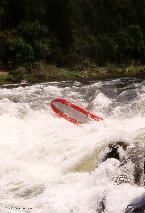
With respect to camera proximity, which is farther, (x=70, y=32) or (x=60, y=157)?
(x=70, y=32)

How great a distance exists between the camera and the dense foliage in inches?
953

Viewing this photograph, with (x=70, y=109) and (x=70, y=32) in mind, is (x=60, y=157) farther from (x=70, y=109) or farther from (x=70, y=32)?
(x=70, y=32)

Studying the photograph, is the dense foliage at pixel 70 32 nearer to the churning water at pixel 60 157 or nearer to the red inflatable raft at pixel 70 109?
the churning water at pixel 60 157

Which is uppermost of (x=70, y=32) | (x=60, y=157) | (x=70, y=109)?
(x=70, y=32)

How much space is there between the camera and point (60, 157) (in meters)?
8.65

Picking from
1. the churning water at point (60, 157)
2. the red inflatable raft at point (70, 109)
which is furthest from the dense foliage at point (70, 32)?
the red inflatable raft at point (70, 109)

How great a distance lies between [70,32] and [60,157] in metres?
18.1

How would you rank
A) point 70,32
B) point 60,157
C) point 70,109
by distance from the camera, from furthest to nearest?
point 70,32 → point 70,109 → point 60,157

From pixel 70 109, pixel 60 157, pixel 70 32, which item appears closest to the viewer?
pixel 60 157

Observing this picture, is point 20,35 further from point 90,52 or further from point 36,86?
point 36,86

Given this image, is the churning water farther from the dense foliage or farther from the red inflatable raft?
the dense foliage

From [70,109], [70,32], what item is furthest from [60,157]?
[70,32]

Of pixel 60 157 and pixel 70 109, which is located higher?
pixel 70 109

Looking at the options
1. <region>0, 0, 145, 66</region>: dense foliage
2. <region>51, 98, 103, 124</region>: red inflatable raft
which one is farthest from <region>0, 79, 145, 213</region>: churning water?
<region>0, 0, 145, 66</region>: dense foliage
